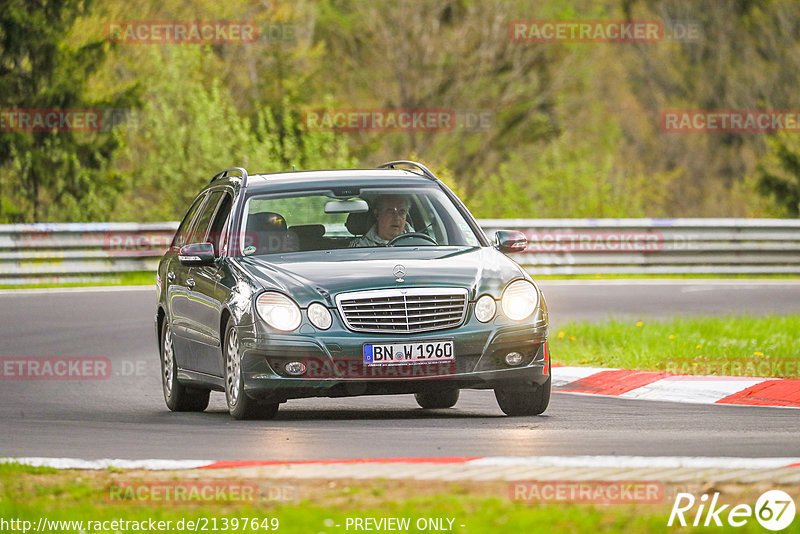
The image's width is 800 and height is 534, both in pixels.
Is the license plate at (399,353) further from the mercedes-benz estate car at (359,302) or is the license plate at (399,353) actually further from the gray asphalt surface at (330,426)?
the gray asphalt surface at (330,426)

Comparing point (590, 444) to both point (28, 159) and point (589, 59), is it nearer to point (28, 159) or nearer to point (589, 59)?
point (28, 159)

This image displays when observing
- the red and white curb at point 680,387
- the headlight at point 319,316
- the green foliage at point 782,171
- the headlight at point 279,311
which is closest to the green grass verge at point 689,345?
the red and white curb at point 680,387

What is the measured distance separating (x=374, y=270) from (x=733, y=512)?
14.4 ft

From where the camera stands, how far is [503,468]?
742cm

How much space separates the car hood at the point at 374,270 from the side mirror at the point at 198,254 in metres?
0.41

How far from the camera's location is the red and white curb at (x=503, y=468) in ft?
23.3

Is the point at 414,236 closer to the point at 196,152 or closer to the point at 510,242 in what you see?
the point at 510,242

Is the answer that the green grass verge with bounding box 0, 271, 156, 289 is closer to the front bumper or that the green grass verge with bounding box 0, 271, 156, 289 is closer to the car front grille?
the front bumper

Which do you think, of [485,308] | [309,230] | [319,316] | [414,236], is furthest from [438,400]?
[319,316]

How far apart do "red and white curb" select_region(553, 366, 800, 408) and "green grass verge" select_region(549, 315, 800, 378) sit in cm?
42

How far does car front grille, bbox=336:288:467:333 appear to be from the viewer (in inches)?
393

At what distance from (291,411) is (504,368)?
1945mm

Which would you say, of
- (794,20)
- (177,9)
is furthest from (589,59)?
(177,9)

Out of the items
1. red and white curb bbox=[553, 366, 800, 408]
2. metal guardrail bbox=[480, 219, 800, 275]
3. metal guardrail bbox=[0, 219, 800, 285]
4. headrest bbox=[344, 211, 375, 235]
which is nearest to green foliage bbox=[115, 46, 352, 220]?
metal guardrail bbox=[0, 219, 800, 285]
